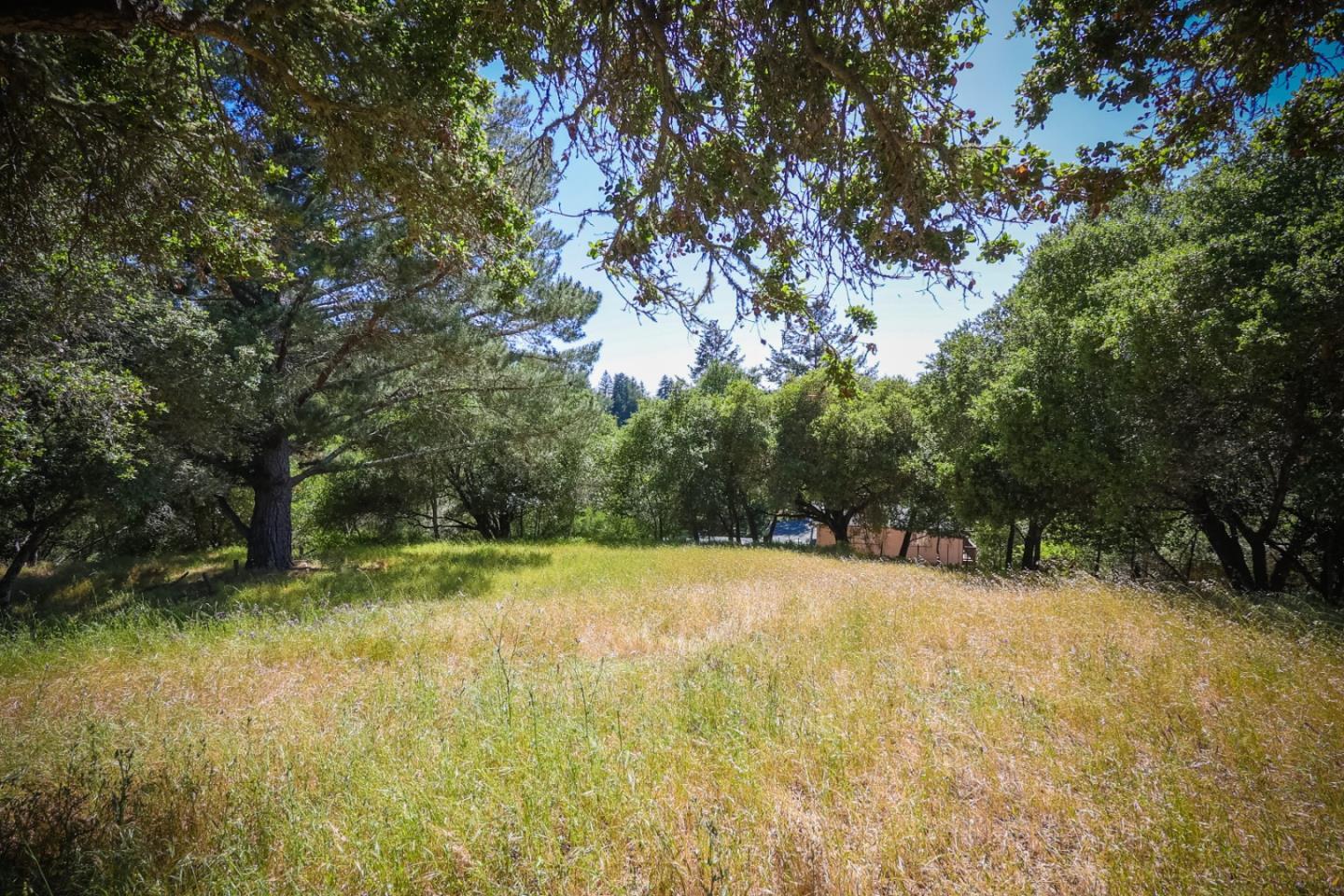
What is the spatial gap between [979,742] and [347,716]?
492 centimetres

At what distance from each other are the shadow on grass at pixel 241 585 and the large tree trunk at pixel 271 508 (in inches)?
23.4

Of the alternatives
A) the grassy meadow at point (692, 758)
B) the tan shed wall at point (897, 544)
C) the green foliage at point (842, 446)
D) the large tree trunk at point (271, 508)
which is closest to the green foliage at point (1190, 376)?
the grassy meadow at point (692, 758)

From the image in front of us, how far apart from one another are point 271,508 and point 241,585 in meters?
2.89

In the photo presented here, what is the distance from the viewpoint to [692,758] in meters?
3.14

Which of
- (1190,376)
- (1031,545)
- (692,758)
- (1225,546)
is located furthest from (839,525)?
(692,758)

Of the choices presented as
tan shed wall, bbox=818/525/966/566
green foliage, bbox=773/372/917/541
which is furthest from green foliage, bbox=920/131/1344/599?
tan shed wall, bbox=818/525/966/566

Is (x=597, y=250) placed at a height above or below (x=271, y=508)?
above

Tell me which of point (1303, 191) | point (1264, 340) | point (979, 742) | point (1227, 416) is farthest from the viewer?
point (1227, 416)

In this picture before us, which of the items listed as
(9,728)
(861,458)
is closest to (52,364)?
(9,728)

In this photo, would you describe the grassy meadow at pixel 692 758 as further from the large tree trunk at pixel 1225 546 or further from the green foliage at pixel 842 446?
the green foliage at pixel 842 446

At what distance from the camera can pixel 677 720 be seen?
3725mm

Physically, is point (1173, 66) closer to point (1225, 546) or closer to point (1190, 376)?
point (1190, 376)

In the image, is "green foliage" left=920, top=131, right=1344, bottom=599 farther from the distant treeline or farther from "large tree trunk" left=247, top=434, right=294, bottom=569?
"large tree trunk" left=247, top=434, right=294, bottom=569

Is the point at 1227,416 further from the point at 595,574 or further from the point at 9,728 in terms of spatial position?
the point at 9,728
